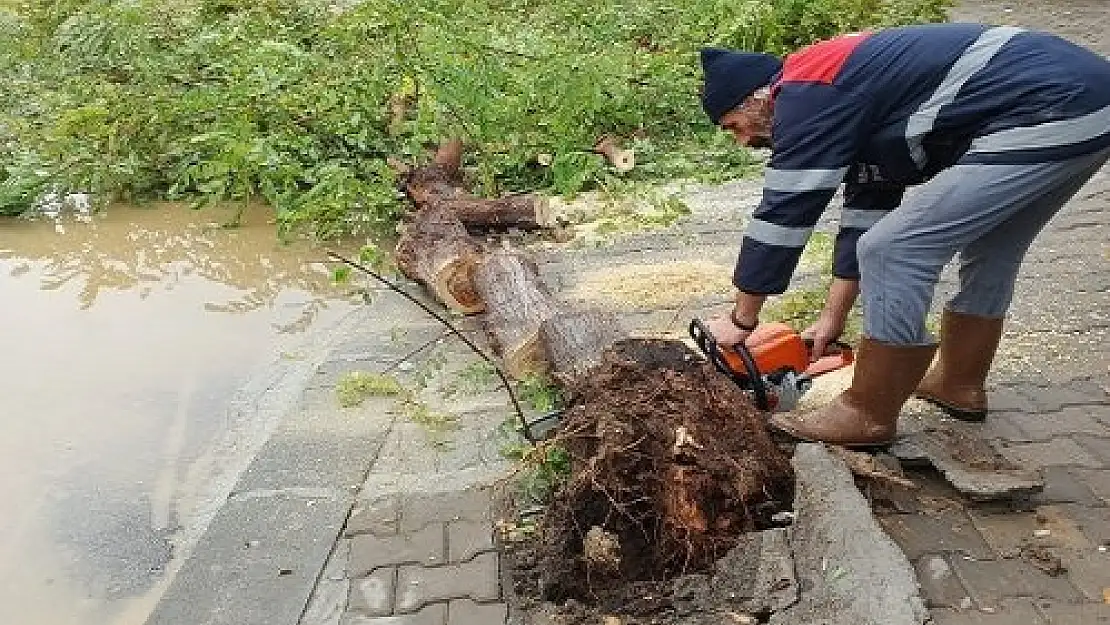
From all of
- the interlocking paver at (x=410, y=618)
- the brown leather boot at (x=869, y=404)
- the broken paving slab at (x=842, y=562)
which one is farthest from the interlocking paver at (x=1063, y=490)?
the interlocking paver at (x=410, y=618)

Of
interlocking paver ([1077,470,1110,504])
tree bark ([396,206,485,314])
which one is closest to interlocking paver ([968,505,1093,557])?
interlocking paver ([1077,470,1110,504])

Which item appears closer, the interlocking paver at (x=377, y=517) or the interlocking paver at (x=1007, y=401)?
the interlocking paver at (x=377, y=517)

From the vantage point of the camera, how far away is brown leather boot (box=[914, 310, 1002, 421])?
3.83m

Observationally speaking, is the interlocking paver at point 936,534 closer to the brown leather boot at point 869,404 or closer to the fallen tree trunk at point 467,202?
the brown leather boot at point 869,404

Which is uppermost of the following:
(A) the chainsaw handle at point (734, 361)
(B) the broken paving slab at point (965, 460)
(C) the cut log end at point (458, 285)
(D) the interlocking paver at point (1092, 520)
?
(A) the chainsaw handle at point (734, 361)

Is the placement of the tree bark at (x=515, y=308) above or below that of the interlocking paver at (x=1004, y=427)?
below

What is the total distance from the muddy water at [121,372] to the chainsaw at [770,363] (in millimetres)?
2071

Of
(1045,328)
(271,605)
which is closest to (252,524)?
(271,605)

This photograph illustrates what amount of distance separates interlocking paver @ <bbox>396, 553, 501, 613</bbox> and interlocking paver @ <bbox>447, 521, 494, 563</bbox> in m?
0.04

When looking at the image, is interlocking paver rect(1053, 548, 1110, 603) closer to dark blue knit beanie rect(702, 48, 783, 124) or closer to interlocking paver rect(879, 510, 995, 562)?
interlocking paver rect(879, 510, 995, 562)

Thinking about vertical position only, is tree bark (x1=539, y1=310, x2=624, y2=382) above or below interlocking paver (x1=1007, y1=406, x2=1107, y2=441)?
above

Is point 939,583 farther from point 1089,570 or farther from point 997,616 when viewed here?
point 1089,570

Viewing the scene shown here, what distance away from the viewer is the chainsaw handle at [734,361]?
11.9 feet

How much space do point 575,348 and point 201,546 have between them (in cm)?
153
